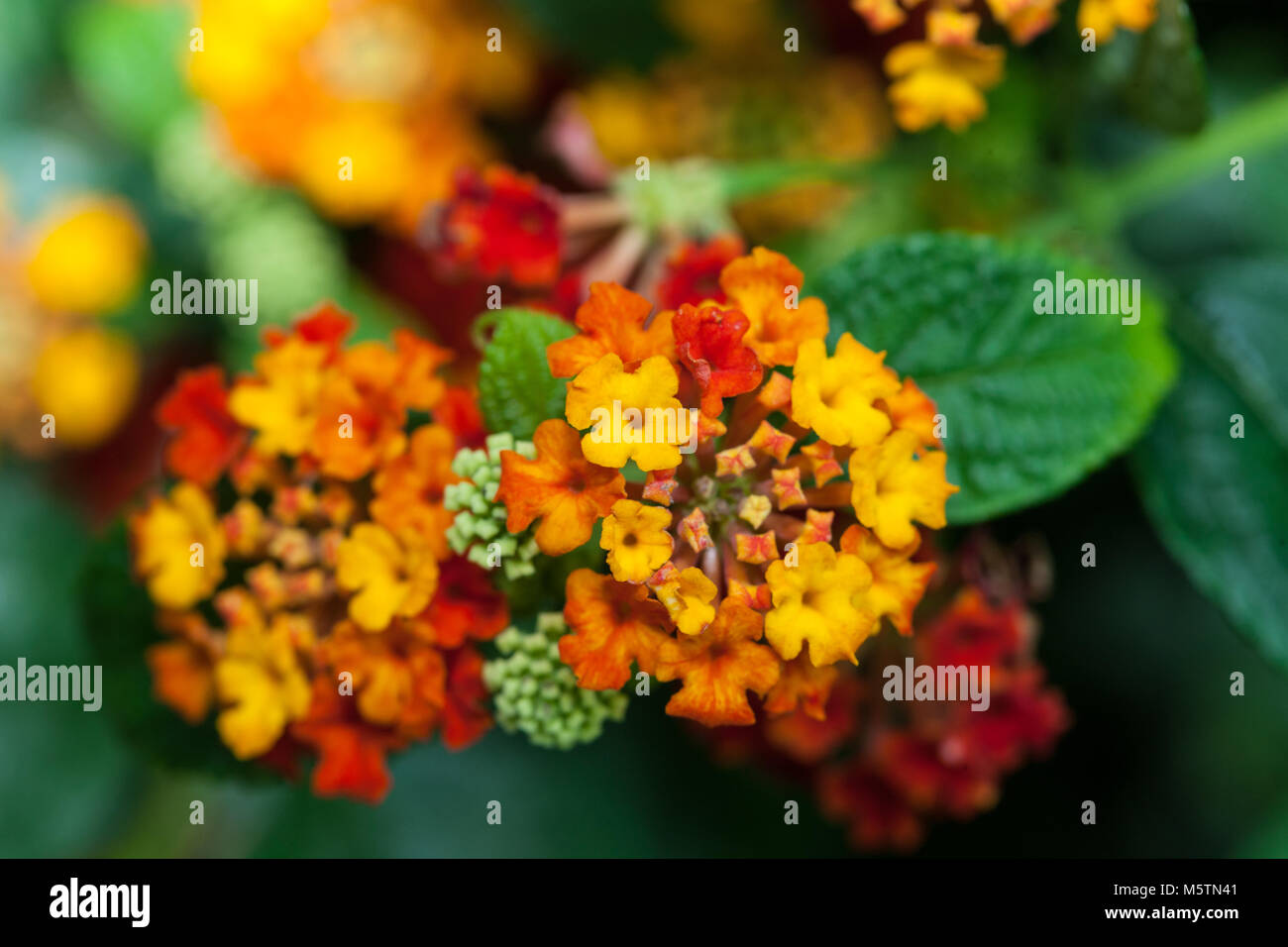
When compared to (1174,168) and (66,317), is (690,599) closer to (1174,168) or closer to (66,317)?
(1174,168)

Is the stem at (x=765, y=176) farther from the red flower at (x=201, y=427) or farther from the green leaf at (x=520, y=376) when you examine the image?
the red flower at (x=201, y=427)

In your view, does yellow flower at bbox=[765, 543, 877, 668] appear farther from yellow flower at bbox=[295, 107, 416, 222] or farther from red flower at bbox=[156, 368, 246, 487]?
yellow flower at bbox=[295, 107, 416, 222]

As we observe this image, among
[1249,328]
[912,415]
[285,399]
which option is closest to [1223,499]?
[1249,328]

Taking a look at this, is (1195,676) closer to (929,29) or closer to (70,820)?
(929,29)

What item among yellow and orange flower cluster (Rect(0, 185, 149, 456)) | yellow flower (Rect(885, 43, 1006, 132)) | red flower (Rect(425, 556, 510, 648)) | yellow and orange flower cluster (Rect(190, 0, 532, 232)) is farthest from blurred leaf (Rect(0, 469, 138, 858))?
yellow flower (Rect(885, 43, 1006, 132))

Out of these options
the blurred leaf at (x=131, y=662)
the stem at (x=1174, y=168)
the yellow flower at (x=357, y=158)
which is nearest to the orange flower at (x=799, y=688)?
the blurred leaf at (x=131, y=662)

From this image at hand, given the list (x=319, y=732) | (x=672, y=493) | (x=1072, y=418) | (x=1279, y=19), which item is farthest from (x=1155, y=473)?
(x=319, y=732)
